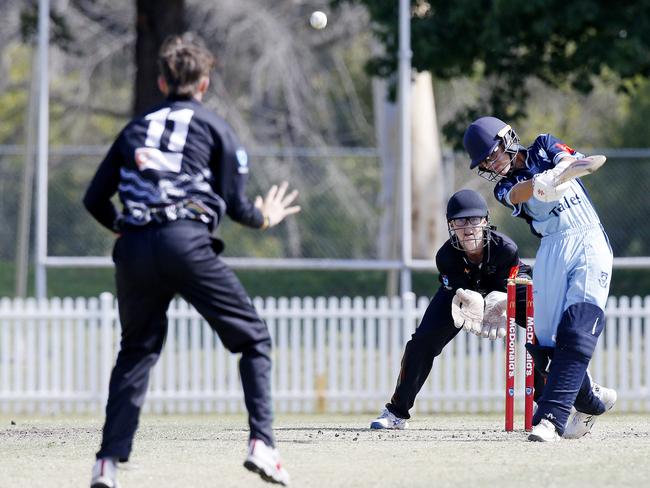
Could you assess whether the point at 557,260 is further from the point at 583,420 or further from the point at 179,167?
the point at 179,167

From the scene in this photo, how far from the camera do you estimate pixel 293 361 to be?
1396 cm

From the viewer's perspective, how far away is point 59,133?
3033 centimetres

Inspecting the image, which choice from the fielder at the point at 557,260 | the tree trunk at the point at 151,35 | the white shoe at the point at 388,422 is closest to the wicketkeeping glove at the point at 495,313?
the fielder at the point at 557,260

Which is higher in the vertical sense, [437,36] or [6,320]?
[437,36]

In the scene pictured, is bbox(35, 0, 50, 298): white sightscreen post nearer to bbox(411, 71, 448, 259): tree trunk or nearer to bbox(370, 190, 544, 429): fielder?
bbox(370, 190, 544, 429): fielder

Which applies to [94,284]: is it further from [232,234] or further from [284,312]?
[284,312]

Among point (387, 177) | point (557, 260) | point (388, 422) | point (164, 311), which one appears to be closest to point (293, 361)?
point (388, 422)

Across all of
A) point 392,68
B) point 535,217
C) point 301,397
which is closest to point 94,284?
point 392,68

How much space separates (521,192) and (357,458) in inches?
64.5

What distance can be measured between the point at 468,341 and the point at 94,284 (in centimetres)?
868

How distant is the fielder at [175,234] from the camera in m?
5.78

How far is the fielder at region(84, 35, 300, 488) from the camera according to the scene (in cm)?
578

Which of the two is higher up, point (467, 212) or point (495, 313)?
point (467, 212)

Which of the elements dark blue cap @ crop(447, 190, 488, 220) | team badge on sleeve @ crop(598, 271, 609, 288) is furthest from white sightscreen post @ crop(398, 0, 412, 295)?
team badge on sleeve @ crop(598, 271, 609, 288)
